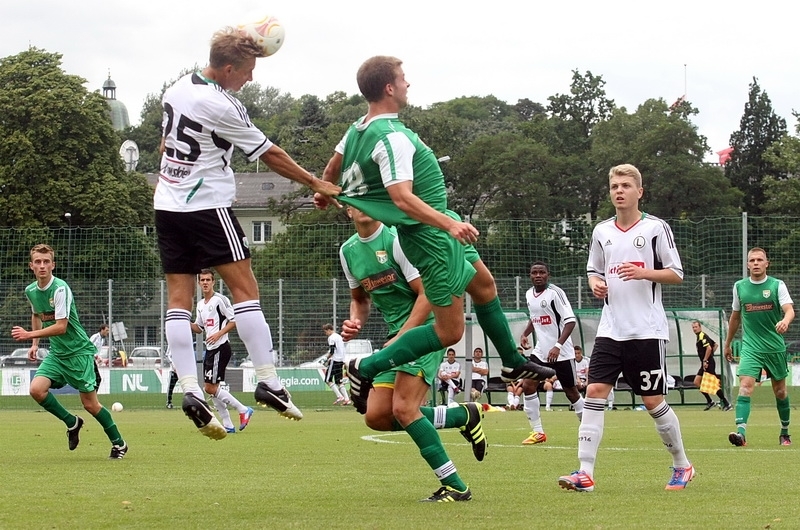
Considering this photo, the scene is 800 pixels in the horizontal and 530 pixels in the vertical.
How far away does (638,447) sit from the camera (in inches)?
530

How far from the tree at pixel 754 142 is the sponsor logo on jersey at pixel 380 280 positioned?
2960 inches

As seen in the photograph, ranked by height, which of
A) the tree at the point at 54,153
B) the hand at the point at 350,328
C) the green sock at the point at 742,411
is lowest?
the green sock at the point at 742,411

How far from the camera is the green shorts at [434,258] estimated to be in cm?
760

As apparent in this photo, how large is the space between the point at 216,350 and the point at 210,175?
37.8 feet

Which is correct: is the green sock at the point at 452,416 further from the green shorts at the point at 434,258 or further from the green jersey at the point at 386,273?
the green shorts at the point at 434,258

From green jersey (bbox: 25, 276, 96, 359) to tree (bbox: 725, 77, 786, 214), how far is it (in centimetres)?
7226

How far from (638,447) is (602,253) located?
16.8ft

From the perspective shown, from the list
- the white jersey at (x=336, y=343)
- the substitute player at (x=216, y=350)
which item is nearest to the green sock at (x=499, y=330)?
the substitute player at (x=216, y=350)

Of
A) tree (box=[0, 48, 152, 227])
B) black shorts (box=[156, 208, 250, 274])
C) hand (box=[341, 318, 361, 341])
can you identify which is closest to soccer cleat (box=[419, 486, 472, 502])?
hand (box=[341, 318, 361, 341])

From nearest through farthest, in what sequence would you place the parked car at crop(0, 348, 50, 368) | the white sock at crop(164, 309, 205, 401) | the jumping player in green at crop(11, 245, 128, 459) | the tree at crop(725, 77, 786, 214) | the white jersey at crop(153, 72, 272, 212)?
the white jersey at crop(153, 72, 272, 212)
the white sock at crop(164, 309, 205, 401)
the jumping player in green at crop(11, 245, 128, 459)
the parked car at crop(0, 348, 50, 368)
the tree at crop(725, 77, 786, 214)

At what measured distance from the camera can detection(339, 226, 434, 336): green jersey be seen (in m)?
9.06

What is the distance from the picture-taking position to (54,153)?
56.4 meters

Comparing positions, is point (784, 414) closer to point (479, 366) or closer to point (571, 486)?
point (571, 486)

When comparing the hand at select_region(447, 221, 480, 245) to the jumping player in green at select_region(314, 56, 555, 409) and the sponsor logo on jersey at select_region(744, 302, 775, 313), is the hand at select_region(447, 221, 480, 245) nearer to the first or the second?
the jumping player in green at select_region(314, 56, 555, 409)
